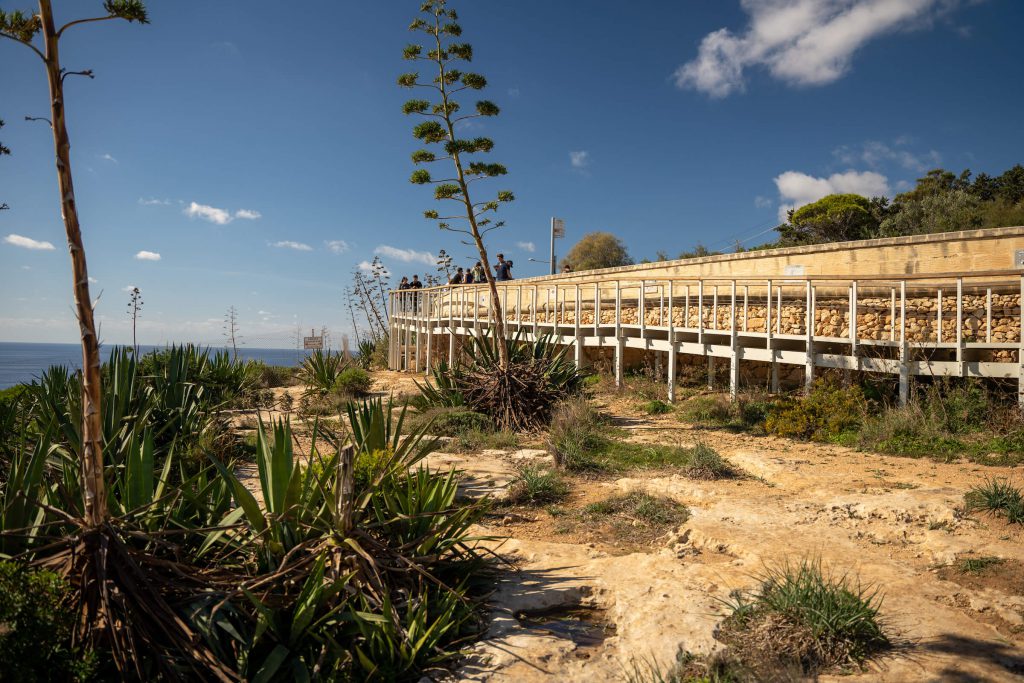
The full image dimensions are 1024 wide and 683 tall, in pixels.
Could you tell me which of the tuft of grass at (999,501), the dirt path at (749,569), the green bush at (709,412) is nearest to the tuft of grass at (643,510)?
the dirt path at (749,569)

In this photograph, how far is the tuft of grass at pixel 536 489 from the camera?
6.06 metres

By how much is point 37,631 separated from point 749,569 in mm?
4136

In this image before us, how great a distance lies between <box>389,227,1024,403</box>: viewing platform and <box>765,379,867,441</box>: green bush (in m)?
0.56

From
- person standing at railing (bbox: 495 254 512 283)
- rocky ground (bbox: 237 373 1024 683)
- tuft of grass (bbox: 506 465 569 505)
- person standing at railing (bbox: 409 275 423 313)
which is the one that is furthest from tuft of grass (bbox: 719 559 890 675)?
person standing at railing (bbox: 409 275 423 313)

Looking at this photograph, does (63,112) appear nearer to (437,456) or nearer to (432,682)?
(432,682)

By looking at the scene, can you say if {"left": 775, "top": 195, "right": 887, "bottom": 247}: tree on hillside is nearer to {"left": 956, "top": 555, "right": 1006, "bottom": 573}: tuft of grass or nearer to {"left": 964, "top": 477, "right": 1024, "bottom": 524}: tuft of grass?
{"left": 964, "top": 477, "right": 1024, "bottom": 524}: tuft of grass

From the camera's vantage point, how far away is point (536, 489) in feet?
20.2

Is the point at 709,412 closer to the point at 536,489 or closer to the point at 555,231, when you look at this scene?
the point at 536,489

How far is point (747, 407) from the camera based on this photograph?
9742 millimetres

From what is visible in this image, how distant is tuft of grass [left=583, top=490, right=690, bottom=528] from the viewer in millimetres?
5352

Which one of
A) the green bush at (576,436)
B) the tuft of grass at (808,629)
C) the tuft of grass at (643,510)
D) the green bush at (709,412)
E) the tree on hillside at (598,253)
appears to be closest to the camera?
the tuft of grass at (808,629)

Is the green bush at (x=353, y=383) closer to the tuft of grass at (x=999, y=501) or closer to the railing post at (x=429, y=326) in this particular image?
the railing post at (x=429, y=326)

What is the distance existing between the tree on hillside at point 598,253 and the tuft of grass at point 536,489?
109ft

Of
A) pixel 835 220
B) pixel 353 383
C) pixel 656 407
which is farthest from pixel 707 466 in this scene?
pixel 835 220
